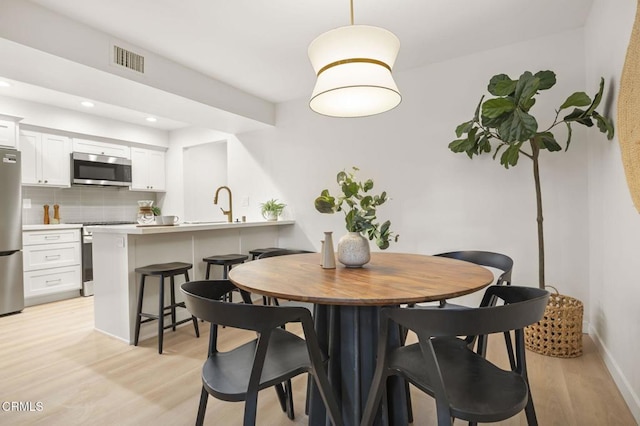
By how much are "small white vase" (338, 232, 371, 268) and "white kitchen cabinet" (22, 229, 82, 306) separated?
4.05 meters

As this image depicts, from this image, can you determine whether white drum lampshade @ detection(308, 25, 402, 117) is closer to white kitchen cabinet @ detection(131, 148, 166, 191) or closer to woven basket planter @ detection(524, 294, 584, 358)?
woven basket planter @ detection(524, 294, 584, 358)

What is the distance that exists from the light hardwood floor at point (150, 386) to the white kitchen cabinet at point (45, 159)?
2152 millimetres

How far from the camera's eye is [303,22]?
2.62 meters

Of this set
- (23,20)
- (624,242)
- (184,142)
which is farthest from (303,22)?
(184,142)

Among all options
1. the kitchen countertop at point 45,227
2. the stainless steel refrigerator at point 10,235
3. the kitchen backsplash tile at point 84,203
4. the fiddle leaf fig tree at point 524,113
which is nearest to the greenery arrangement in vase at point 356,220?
the fiddle leaf fig tree at point 524,113

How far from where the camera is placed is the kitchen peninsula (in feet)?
8.96

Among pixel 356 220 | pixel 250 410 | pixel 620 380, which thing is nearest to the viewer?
pixel 250 410

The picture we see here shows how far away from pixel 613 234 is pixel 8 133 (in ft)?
18.7

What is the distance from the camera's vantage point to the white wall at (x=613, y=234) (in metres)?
1.77

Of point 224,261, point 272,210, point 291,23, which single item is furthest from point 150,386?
point 291,23

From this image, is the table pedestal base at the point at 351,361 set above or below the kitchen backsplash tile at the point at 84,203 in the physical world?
below

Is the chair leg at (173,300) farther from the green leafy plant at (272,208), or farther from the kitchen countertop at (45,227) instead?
the kitchen countertop at (45,227)

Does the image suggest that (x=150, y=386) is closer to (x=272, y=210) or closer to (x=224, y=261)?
(x=224, y=261)

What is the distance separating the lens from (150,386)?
2.05 metres
